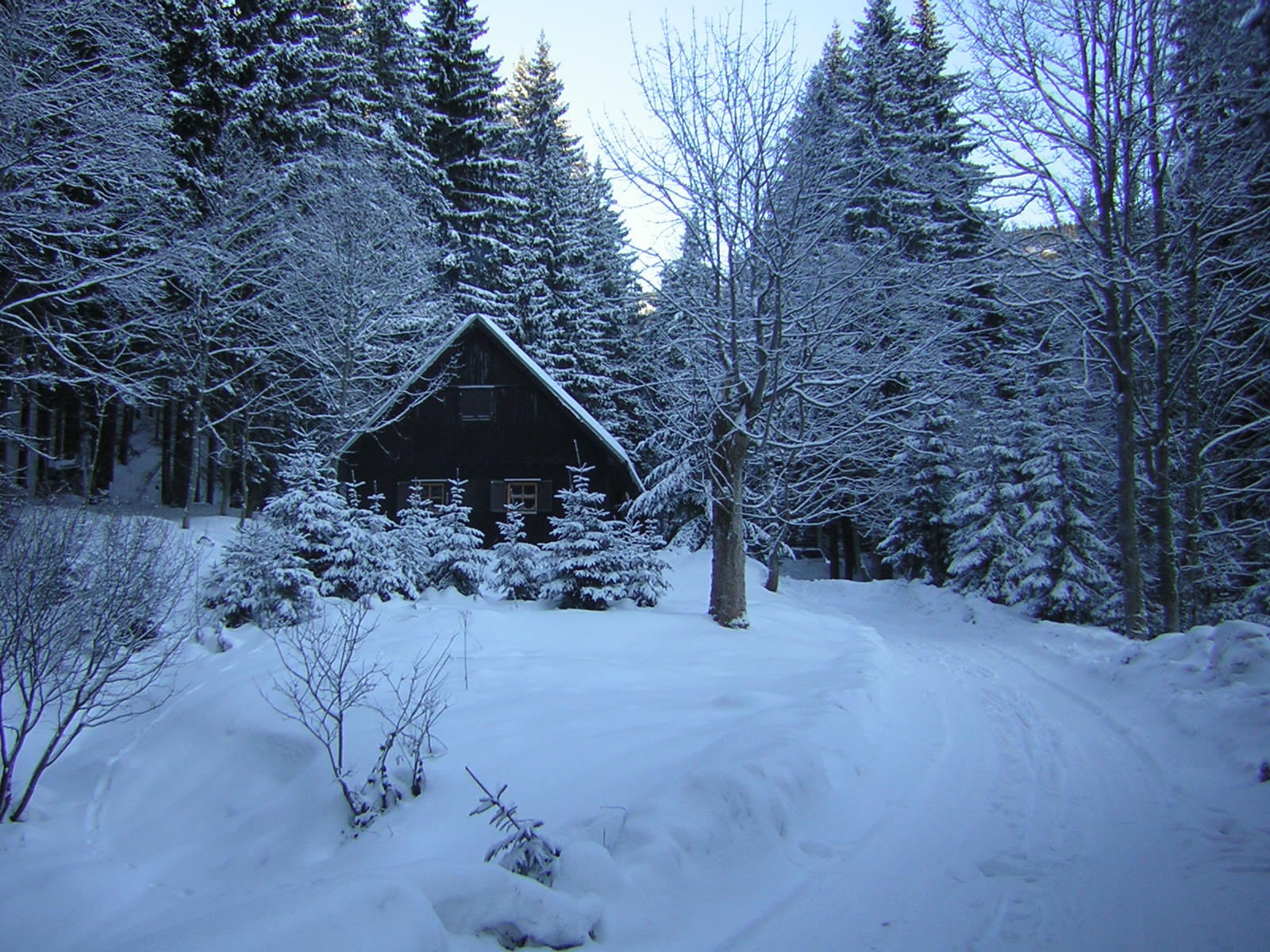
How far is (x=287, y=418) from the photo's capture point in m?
21.6

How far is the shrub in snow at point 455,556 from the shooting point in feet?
40.0

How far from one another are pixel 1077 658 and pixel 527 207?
23.7 m

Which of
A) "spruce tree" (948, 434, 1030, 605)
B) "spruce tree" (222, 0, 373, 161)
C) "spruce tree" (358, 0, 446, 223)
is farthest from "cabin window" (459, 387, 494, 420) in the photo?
"spruce tree" (948, 434, 1030, 605)

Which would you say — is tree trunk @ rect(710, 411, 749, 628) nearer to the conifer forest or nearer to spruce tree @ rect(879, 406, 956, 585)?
the conifer forest

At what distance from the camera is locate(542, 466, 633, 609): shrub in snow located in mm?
11398

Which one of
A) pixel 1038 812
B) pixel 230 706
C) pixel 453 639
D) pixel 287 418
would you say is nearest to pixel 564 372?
pixel 287 418

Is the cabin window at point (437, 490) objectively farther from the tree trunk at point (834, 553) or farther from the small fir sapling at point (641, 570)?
the tree trunk at point (834, 553)

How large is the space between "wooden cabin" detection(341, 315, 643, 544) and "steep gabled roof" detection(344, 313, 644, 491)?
0.05 meters

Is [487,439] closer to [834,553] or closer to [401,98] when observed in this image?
[401,98]

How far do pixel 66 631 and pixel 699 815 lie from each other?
5539 mm

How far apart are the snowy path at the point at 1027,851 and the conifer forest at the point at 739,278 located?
3.73 m

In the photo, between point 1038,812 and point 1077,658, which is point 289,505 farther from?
point 1077,658

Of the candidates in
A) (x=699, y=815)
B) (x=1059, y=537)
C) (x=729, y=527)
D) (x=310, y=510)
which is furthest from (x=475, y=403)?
(x=699, y=815)

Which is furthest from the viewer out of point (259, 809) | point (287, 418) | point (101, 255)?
point (287, 418)
